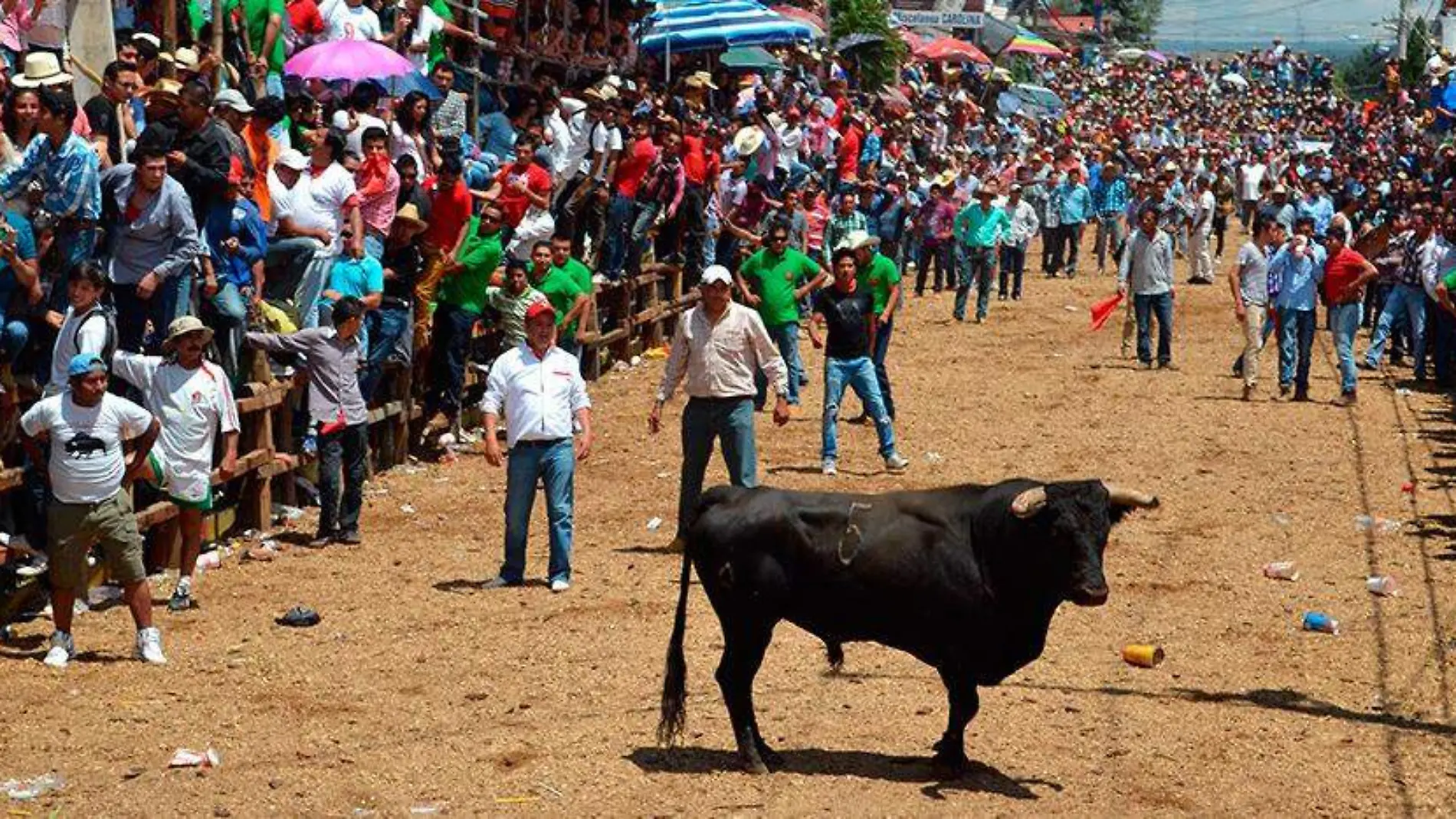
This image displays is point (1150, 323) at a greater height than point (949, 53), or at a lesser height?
lesser

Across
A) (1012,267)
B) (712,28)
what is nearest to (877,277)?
(712,28)

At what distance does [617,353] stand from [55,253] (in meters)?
12.5

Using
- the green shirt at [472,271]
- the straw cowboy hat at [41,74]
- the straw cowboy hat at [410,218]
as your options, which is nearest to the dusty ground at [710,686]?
the green shirt at [472,271]

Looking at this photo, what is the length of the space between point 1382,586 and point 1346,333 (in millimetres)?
8857

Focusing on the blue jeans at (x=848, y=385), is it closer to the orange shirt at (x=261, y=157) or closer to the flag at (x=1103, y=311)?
the orange shirt at (x=261, y=157)

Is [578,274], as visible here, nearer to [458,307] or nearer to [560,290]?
[560,290]

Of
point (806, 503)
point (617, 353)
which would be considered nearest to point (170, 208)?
point (806, 503)

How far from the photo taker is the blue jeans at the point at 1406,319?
84.3ft

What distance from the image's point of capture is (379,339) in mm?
18031

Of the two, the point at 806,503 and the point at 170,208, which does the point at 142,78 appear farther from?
the point at 806,503

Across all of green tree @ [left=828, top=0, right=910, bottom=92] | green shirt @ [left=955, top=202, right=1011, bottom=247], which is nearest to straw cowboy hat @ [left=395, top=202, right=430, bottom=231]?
green shirt @ [left=955, top=202, right=1011, bottom=247]

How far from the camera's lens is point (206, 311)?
50.4 feet

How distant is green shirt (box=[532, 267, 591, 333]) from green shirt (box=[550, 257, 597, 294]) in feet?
0.07

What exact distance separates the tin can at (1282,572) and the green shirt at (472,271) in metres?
7.27
